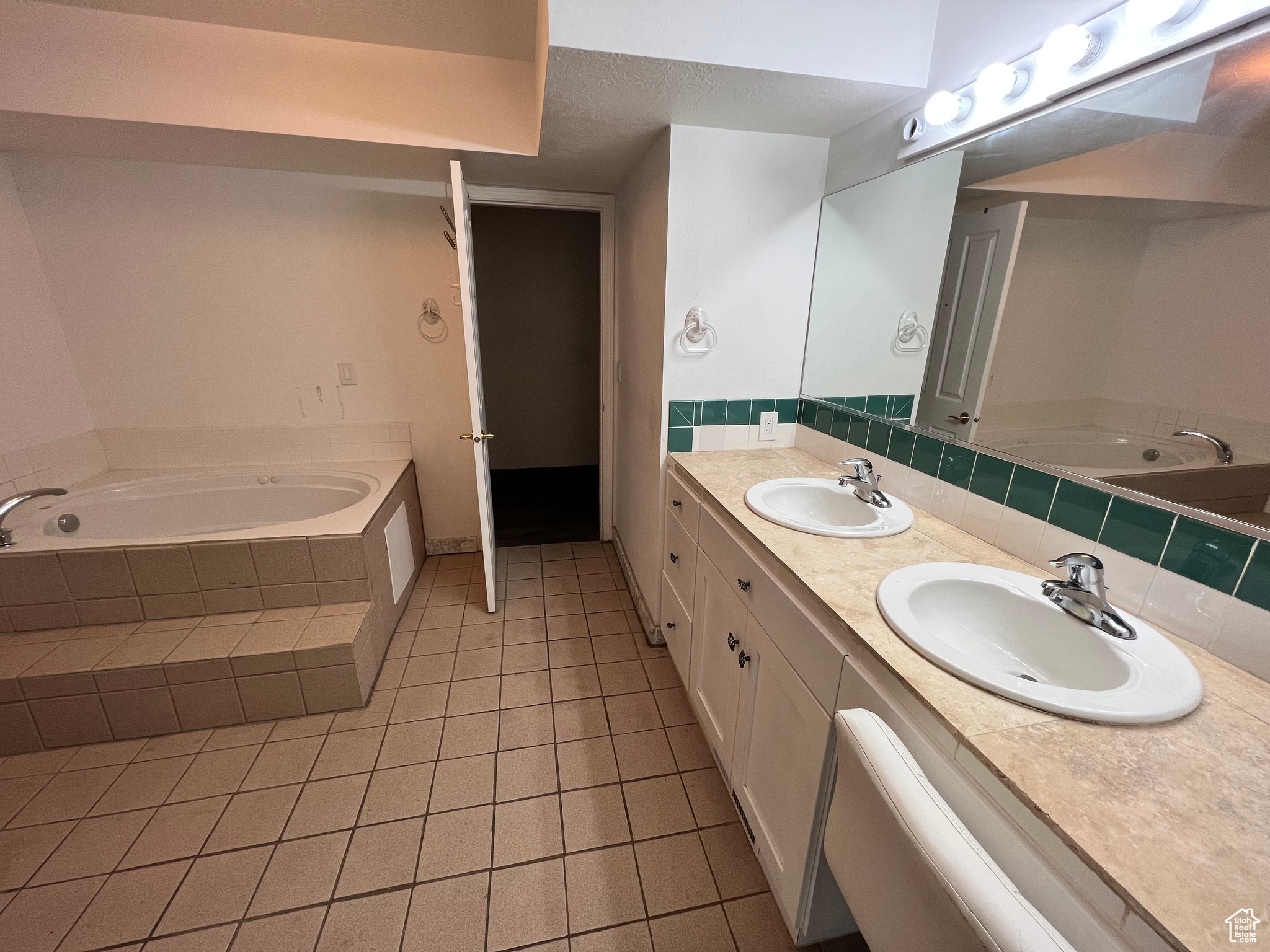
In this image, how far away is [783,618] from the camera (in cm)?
A: 109

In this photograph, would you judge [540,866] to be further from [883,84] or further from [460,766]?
[883,84]

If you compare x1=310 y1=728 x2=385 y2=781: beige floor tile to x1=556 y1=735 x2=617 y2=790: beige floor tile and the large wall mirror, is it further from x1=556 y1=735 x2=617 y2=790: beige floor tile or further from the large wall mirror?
the large wall mirror

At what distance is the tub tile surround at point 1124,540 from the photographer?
2.57 feet

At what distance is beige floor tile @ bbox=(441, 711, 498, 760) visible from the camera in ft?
5.47

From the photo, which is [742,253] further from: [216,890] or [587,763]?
[216,890]

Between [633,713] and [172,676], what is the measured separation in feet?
5.09

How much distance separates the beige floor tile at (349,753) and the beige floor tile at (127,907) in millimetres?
357

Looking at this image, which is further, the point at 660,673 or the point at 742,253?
A: the point at 660,673

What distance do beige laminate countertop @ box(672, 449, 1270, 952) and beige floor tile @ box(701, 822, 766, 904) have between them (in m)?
0.88

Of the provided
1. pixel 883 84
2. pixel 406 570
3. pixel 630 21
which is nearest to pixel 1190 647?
pixel 883 84

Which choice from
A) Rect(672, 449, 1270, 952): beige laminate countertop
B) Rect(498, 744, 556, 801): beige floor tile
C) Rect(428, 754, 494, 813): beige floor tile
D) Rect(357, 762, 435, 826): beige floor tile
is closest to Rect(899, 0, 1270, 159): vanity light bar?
Rect(672, 449, 1270, 952): beige laminate countertop

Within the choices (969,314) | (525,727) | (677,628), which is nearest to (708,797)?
(677,628)

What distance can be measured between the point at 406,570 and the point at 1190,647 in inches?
105

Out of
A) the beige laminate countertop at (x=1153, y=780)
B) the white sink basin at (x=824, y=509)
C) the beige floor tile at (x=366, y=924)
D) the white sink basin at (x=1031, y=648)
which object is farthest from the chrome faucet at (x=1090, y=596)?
the beige floor tile at (x=366, y=924)
